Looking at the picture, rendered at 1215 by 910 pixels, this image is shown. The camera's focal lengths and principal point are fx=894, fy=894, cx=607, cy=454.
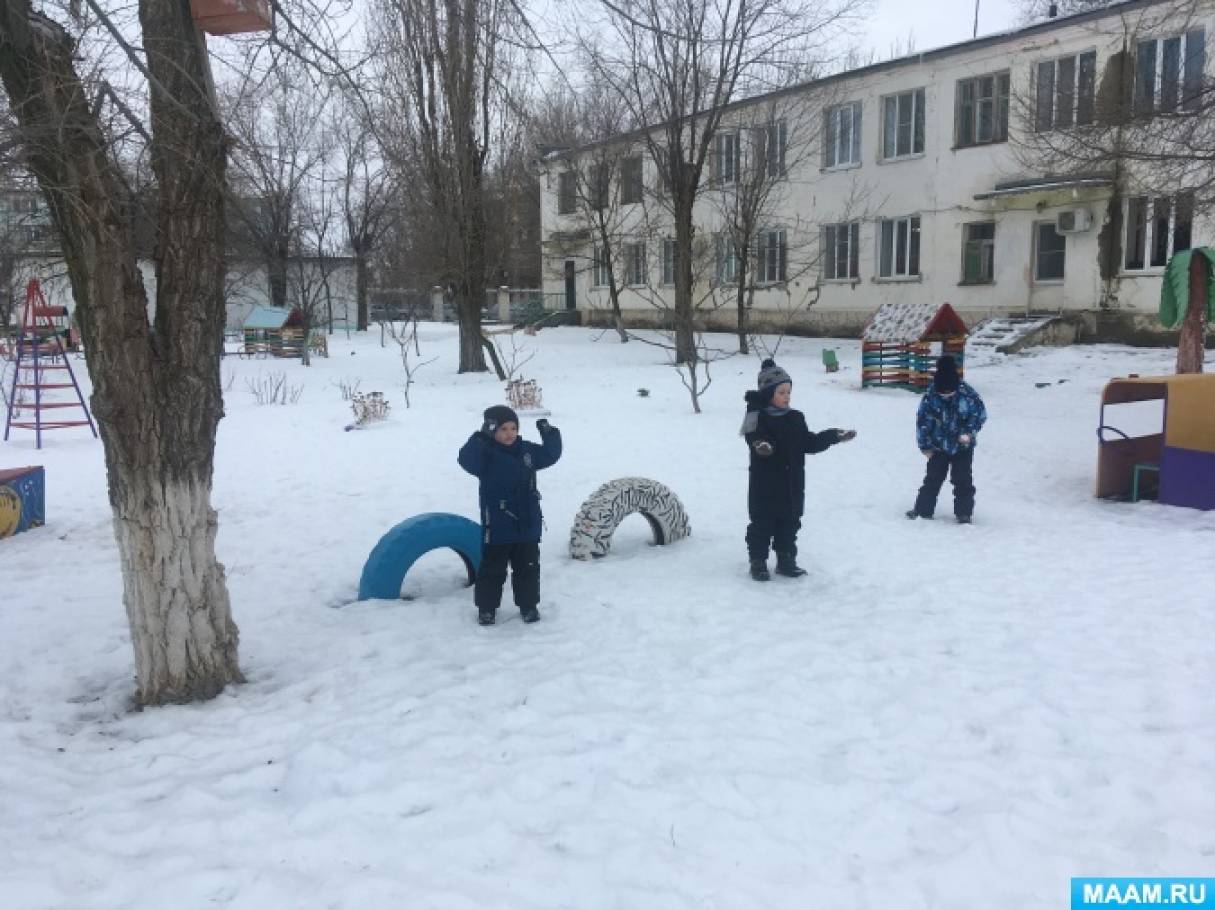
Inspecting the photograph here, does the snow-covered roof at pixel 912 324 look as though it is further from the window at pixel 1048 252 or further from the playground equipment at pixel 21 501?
the playground equipment at pixel 21 501

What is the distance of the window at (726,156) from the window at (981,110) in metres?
5.70

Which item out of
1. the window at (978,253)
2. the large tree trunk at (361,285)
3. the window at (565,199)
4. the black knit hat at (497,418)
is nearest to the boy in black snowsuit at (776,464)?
the black knit hat at (497,418)

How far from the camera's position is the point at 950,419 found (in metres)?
7.62

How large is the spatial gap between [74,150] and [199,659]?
2391 millimetres

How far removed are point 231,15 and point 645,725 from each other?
3.72 meters

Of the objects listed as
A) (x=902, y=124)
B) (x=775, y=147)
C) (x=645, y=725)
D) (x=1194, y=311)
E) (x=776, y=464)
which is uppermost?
(x=902, y=124)

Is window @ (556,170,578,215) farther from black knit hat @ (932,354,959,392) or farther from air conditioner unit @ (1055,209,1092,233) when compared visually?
black knit hat @ (932,354,959,392)

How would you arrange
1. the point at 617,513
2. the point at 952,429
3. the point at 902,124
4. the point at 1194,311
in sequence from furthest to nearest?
→ the point at 902,124
the point at 1194,311
the point at 952,429
the point at 617,513

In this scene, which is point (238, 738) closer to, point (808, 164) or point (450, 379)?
point (450, 379)

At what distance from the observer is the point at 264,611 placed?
19.0 ft

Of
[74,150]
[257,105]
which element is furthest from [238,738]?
[257,105]

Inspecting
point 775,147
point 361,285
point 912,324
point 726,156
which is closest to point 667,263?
point 726,156

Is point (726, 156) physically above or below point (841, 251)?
above

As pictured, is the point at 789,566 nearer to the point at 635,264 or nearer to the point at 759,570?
the point at 759,570
